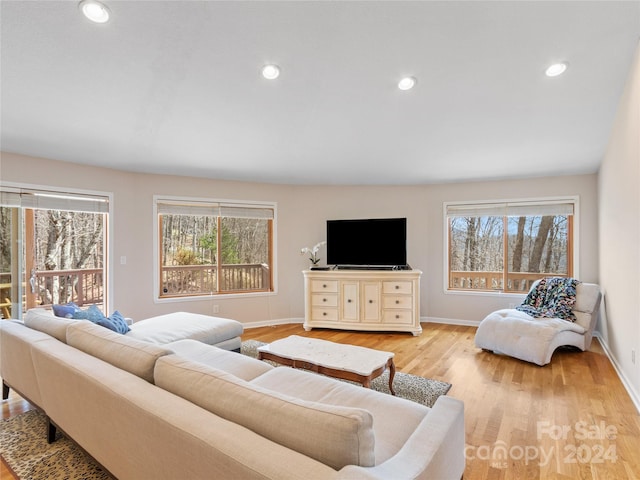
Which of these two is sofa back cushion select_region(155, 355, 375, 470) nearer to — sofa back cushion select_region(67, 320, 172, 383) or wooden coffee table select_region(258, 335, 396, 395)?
sofa back cushion select_region(67, 320, 172, 383)

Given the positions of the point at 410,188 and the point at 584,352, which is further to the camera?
the point at 410,188

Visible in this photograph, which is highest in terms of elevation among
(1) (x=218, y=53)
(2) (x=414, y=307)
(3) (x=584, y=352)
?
(1) (x=218, y=53)

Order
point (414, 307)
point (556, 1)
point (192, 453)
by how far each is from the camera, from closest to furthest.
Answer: point (192, 453) → point (556, 1) → point (414, 307)

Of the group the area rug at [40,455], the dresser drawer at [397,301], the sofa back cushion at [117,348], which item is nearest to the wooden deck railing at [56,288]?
the area rug at [40,455]

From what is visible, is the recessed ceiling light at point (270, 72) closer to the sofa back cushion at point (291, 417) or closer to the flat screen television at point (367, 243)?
the sofa back cushion at point (291, 417)

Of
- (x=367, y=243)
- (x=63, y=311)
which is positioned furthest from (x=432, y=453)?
(x=367, y=243)

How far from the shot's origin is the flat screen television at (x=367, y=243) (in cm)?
487

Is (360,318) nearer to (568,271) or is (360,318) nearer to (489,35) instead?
(568,271)

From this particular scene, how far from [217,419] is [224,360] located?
49.7 inches

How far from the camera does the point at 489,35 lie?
2.01 meters

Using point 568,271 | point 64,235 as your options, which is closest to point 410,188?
point 568,271

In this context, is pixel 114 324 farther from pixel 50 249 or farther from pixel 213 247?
pixel 213 247

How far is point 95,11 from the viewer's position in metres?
1.74

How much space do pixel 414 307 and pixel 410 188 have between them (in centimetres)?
193
